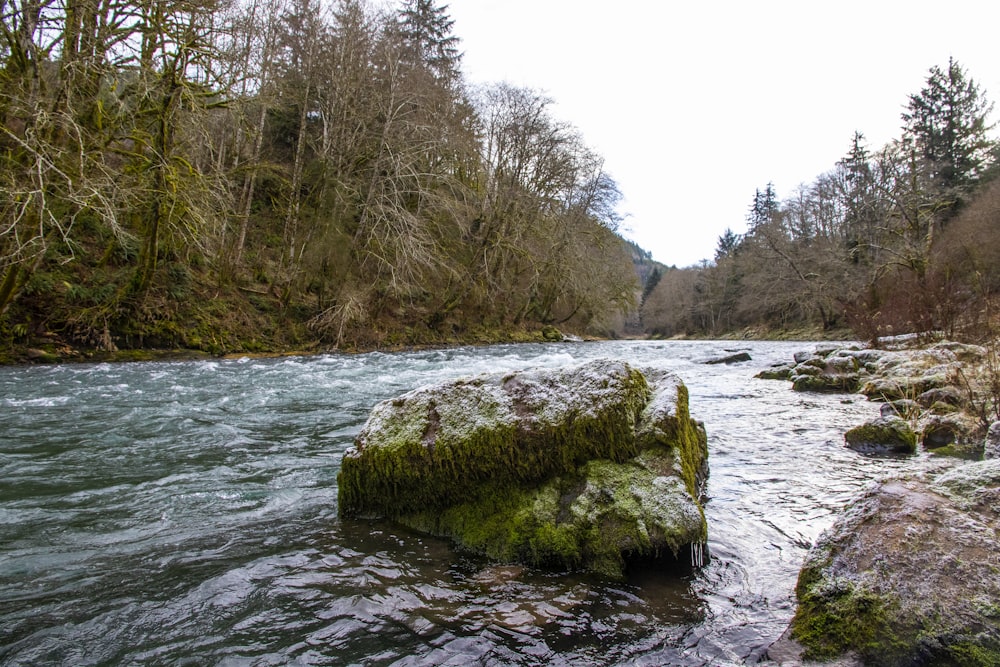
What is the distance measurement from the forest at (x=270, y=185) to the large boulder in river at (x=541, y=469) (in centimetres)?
Answer: 702

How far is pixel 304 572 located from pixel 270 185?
20505 mm

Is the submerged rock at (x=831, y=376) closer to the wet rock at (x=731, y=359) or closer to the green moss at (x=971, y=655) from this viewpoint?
the wet rock at (x=731, y=359)

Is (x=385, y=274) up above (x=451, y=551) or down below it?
above

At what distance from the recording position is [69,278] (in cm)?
1160

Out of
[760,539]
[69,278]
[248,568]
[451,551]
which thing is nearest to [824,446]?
[760,539]

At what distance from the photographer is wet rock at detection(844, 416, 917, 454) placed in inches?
177

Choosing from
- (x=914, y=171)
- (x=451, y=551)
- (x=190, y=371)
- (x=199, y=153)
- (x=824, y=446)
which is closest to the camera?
(x=451, y=551)

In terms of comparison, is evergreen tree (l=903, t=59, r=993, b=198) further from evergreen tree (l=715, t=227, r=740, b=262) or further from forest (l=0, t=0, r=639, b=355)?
evergreen tree (l=715, t=227, r=740, b=262)

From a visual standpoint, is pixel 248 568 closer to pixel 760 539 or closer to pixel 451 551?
pixel 451 551

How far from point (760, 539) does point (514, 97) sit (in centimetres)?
2526

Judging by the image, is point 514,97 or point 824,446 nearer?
point 824,446

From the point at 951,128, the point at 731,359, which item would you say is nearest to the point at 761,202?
the point at 951,128

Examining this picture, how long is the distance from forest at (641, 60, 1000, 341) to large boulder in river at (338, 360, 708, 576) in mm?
5353

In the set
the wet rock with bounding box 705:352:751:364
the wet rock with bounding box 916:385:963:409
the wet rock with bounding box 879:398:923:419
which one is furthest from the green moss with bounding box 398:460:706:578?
the wet rock with bounding box 705:352:751:364
